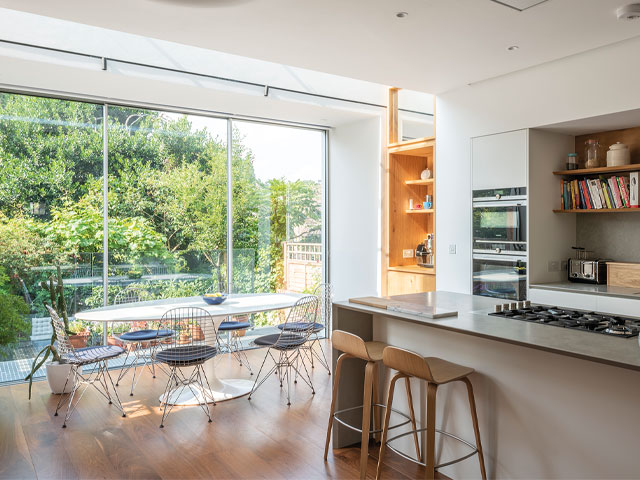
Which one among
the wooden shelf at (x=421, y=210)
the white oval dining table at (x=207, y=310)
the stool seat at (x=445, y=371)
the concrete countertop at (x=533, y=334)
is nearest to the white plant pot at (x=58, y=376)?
the white oval dining table at (x=207, y=310)

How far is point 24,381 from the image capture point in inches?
183

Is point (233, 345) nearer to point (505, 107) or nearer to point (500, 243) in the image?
point (500, 243)

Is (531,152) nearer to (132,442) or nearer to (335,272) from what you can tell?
(335,272)

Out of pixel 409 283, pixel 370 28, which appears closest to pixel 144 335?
pixel 409 283

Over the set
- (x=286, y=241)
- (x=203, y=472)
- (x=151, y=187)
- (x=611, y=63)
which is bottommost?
(x=203, y=472)

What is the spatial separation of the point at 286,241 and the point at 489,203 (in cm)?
264

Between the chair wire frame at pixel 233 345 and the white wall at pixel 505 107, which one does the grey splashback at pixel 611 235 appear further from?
the chair wire frame at pixel 233 345

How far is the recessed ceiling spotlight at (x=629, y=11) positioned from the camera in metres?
3.06

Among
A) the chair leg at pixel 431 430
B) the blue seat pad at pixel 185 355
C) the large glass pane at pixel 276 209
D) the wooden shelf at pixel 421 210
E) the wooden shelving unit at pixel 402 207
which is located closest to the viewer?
the chair leg at pixel 431 430

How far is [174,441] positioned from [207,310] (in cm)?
108

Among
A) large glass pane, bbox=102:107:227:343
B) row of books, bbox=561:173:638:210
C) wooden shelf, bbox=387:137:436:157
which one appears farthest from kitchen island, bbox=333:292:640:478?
large glass pane, bbox=102:107:227:343

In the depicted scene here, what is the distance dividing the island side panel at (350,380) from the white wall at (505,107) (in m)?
2.09

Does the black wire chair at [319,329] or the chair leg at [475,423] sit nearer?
the chair leg at [475,423]

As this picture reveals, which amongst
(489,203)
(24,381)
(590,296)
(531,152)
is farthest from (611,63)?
(24,381)
